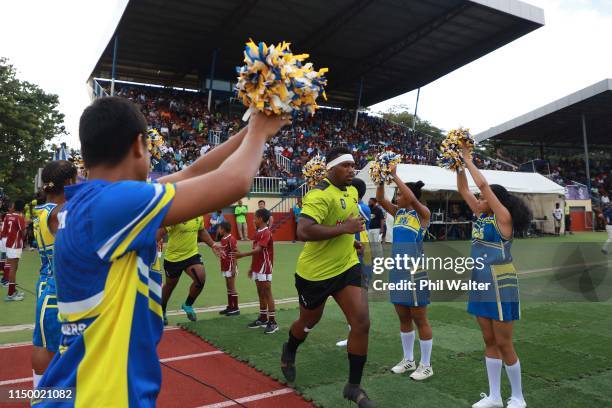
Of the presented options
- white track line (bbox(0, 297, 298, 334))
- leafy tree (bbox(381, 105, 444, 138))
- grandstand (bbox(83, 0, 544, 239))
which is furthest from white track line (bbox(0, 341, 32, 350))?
leafy tree (bbox(381, 105, 444, 138))

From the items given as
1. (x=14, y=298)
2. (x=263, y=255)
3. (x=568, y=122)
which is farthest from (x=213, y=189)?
(x=568, y=122)

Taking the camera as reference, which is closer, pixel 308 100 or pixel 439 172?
pixel 308 100

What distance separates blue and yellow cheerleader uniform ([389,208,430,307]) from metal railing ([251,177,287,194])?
55.7 ft

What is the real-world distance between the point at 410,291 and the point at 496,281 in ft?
3.61

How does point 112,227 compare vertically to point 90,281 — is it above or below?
above

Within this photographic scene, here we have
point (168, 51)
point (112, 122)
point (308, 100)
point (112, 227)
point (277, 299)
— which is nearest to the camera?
point (112, 227)

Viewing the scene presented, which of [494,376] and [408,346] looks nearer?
[494,376]

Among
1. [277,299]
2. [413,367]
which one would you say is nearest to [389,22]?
[277,299]

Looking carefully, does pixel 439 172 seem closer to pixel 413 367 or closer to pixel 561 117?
pixel 413 367

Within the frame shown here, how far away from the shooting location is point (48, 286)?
11.9 ft

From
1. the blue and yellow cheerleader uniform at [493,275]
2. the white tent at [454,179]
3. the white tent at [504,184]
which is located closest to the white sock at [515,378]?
the blue and yellow cheerleader uniform at [493,275]

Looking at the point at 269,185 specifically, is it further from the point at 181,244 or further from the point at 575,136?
the point at 575,136

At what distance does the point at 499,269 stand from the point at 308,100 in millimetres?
3205

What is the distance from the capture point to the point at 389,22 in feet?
85.1
